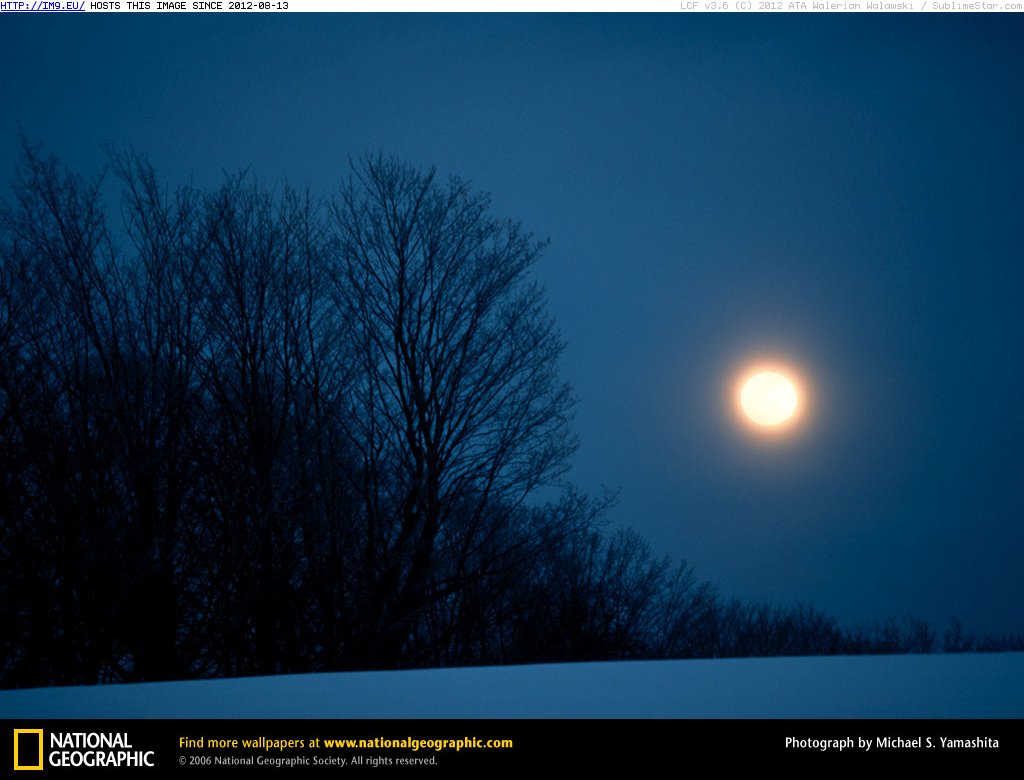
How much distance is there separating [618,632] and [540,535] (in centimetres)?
269

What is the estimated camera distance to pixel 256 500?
15.4ft

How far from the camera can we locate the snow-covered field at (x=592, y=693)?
143cm

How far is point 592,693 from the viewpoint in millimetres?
1654

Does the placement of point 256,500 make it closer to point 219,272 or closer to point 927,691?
point 219,272

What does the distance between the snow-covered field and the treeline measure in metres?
2.91
